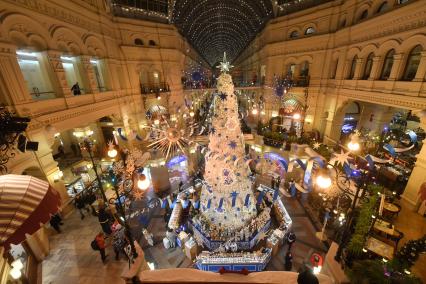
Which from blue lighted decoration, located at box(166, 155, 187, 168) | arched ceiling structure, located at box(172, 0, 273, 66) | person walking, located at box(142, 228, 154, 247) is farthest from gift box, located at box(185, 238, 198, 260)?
arched ceiling structure, located at box(172, 0, 273, 66)

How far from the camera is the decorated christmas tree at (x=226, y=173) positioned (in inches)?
279

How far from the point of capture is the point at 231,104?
7031mm

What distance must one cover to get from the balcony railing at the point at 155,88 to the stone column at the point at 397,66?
15343mm

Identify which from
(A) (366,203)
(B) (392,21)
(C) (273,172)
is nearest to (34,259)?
(A) (366,203)

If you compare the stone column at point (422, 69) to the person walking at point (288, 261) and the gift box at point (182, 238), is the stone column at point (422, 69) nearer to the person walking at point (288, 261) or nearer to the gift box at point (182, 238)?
the person walking at point (288, 261)

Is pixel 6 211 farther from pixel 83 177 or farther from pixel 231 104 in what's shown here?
pixel 83 177

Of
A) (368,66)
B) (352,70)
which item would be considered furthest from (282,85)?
(368,66)

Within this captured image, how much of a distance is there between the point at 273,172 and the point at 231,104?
33.7 feet

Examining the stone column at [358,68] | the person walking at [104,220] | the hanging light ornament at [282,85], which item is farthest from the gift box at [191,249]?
the stone column at [358,68]

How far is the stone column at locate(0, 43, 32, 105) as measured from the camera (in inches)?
292

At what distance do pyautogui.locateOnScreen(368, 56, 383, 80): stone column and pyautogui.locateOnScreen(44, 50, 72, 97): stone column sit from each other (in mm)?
17265

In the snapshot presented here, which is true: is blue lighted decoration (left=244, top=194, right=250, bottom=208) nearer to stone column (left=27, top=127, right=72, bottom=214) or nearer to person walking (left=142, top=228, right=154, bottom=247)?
person walking (left=142, top=228, right=154, bottom=247)

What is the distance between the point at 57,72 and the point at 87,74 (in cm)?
206

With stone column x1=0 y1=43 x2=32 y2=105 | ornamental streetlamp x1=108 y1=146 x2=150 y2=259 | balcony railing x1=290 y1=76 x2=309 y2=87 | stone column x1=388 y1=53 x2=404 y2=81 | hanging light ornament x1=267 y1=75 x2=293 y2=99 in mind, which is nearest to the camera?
ornamental streetlamp x1=108 y1=146 x2=150 y2=259
